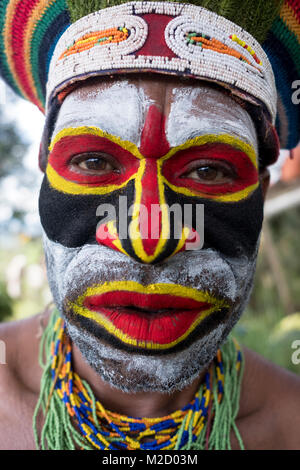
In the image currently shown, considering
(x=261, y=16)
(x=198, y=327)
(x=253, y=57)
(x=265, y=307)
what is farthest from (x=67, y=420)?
(x=265, y=307)

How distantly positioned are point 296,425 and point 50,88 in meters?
2.17

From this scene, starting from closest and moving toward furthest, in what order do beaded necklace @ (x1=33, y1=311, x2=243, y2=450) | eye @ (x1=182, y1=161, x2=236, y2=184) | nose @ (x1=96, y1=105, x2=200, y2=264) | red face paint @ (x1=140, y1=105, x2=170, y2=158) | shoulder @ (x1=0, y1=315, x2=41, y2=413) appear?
nose @ (x1=96, y1=105, x2=200, y2=264), red face paint @ (x1=140, y1=105, x2=170, y2=158), eye @ (x1=182, y1=161, x2=236, y2=184), beaded necklace @ (x1=33, y1=311, x2=243, y2=450), shoulder @ (x1=0, y1=315, x2=41, y2=413)

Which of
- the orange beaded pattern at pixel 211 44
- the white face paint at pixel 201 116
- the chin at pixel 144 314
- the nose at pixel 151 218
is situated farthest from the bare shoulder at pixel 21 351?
the orange beaded pattern at pixel 211 44

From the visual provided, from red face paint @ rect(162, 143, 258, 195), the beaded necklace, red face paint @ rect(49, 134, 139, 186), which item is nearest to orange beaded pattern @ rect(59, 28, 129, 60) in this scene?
red face paint @ rect(49, 134, 139, 186)

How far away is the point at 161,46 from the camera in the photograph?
1687 mm

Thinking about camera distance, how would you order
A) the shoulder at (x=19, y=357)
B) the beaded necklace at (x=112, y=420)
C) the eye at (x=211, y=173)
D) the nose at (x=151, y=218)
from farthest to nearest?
1. the shoulder at (x=19, y=357)
2. the beaded necklace at (x=112, y=420)
3. the eye at (x=211, y=173)
4. the nose at (x=151, y=218)

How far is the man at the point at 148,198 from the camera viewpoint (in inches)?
61.9

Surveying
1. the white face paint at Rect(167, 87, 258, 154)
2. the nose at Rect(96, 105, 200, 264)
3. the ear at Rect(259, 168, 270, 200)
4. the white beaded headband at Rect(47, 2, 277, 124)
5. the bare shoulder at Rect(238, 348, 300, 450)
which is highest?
the white beaded headband at Rect(47, 2, 277, 124)

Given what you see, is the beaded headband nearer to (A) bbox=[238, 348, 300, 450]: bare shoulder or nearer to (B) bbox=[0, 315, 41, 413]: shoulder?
(B) bbox=[0, 315, 41, 413]: shoulder

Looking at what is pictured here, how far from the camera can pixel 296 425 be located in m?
2.34

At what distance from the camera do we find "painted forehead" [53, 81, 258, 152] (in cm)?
166

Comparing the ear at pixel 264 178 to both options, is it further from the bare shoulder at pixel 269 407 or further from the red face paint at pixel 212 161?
the bare shoulder at pixel 269 407

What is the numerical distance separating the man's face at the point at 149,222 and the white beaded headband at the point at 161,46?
0.07 meters

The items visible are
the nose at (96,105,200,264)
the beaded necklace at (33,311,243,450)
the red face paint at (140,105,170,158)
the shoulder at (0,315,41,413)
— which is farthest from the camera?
the shoulder at (0,315,41,413)
